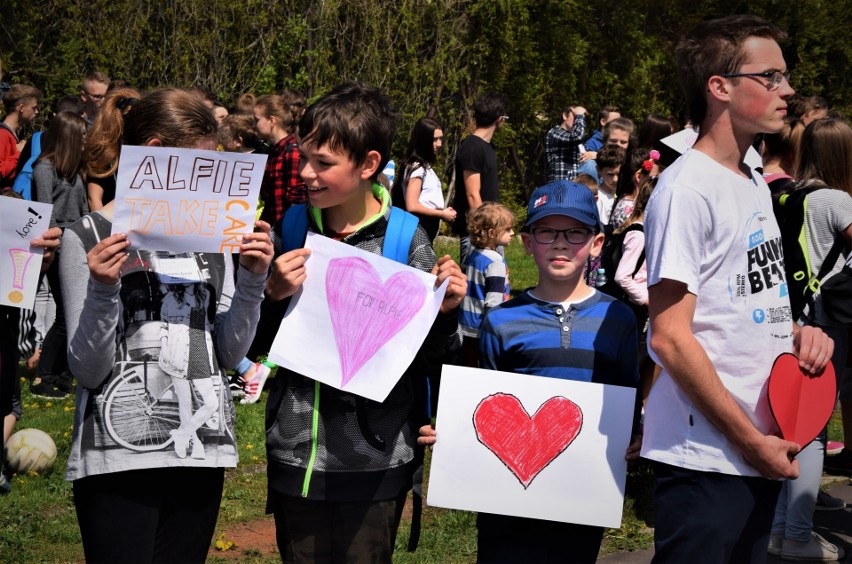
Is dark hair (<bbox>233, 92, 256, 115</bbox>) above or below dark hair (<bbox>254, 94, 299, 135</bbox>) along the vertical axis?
above

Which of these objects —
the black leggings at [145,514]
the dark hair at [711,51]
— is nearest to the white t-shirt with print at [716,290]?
the dark hair at [711,51]

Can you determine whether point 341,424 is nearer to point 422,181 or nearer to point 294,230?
point 294,230

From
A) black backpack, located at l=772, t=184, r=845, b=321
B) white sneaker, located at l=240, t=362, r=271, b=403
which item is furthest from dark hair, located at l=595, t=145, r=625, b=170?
black backpack, located at l=772, t=184, r=845, b=321

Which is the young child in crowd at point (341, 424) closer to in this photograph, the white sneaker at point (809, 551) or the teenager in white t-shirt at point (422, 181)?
the white sneaker at point (809, 551)

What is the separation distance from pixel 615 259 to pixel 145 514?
156 inches

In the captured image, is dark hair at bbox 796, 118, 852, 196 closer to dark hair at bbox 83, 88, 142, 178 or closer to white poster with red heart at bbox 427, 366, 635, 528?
white poster with red heart at bbox 427, 366, 635, 528

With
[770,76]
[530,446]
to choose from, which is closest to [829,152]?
[770,76]

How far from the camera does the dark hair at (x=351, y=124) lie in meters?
3.12

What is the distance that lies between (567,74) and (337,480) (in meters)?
16.8

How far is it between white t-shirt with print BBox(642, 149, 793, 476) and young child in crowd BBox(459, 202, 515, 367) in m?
4.13

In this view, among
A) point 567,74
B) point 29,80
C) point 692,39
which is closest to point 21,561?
point 692,39

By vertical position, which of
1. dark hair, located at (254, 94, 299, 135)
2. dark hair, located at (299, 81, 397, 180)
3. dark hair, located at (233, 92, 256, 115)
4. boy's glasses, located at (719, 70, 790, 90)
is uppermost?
dark hair, located at (233, 92, 256, 115)

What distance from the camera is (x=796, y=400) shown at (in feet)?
9.43

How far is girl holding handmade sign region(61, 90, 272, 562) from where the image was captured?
2869mm
